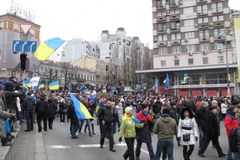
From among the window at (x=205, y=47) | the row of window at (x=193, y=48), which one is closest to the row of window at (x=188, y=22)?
the row of window at (x=193, y=48)

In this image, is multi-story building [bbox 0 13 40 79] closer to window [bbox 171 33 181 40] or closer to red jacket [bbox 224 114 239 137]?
window [bbox 171 33 181 40]

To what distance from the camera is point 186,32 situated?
173 ft

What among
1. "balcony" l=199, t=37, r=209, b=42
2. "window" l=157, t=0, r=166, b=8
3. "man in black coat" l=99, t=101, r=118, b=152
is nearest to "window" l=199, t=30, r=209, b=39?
"balcony" l=199, t=37, r=209, b=42

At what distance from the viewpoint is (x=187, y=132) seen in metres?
7.47

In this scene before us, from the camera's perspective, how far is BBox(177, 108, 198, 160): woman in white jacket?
741cm

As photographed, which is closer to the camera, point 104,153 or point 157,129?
point 157,129

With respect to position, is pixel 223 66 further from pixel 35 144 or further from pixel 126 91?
pixel 35 144

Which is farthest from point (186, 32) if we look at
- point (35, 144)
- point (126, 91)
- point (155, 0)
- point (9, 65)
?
point (35, 144)

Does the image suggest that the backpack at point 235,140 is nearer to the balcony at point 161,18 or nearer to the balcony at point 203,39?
the balcony at point 203,39

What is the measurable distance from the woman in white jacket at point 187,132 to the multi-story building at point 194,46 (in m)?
40.0

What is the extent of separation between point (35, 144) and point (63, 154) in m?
2.02

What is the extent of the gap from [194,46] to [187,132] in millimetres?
46931

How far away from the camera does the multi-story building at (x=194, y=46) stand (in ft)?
157

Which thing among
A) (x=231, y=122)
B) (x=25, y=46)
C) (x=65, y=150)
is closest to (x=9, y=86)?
(x=65, y=150)
